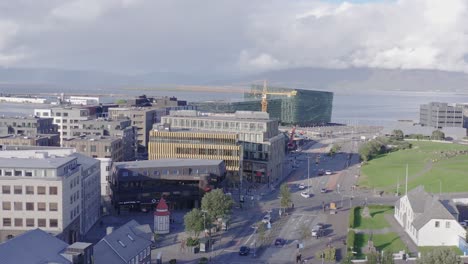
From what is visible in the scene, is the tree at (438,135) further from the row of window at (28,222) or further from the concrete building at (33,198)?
the row of window at (28,222)

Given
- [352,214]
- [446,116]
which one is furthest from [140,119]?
[446,116]

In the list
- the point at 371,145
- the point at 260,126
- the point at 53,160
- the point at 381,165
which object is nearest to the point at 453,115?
the point at 371,145

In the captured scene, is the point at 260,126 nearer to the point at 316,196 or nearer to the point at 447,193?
the point at 316,196

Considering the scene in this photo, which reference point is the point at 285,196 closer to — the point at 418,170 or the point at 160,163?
the point at 160,163

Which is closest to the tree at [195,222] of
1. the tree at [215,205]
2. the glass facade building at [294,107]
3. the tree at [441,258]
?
the tree at [215,205]

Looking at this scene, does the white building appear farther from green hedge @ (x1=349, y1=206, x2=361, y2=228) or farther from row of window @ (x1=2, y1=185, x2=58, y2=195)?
row of window @ (x1=2, y1=185, x2=58, y2=195)

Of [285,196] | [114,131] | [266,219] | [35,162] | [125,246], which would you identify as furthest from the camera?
[114,131]

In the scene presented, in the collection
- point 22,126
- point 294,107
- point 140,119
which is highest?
point 294,107
